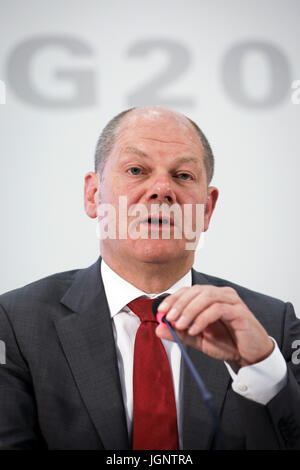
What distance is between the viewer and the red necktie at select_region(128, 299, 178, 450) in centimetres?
120

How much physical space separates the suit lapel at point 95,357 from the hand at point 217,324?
0.92 ft

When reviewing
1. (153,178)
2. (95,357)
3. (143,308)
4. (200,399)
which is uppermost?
(153,178)

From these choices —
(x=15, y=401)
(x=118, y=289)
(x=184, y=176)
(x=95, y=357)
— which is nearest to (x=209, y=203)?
(x=184, y=176)

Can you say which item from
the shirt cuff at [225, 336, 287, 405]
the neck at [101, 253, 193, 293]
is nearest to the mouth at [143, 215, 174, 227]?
the neck at [101, 253, 193, 293]

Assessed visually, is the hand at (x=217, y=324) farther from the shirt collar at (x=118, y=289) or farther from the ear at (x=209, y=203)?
the ear at (x=209, y=203)

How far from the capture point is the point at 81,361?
1.29 meters

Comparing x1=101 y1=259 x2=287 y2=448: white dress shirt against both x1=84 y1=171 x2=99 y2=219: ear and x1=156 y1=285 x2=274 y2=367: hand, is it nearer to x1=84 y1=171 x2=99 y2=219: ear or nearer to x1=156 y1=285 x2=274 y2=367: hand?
x1=156 y1=285 x2=274 y2=367: hand

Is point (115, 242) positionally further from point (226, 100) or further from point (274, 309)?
point (226, 100)

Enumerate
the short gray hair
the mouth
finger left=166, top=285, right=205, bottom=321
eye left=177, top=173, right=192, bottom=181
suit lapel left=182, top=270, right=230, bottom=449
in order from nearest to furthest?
1. finger left=166, top=285, right=205, bottom=321
2. suit lapel left=182, top=270, right=230, bottom=449
3. the mouth
4. eye left=177, top=173, right=192, bottom=181
5. the short gray hair

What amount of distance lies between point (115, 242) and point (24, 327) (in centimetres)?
38

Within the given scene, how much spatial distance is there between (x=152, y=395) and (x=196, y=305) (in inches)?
14.8

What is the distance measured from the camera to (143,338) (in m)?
1.32

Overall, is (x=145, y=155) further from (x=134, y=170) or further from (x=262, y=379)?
(x=262, y=379)

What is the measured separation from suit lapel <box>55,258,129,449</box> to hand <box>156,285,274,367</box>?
0.92 feet
